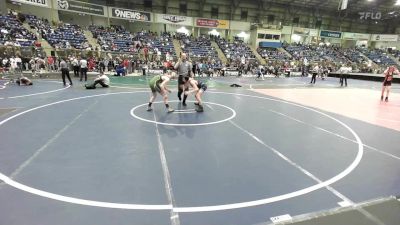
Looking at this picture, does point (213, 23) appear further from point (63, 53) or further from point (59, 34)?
point (63, 53)

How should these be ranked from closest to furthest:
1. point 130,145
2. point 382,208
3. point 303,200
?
point 382,208 < point 303,200 < point 130,145

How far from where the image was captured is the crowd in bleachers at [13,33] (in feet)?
70.8

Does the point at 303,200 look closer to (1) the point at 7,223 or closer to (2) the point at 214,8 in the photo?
(1) the point at 7,223

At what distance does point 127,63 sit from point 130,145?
66.2ft

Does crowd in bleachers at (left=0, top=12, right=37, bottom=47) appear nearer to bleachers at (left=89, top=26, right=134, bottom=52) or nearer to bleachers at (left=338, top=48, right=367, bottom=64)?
bleachers at (left=89, top=26, right=134, bottom=52)

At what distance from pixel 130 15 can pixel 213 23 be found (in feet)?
42.6

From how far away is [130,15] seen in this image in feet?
113

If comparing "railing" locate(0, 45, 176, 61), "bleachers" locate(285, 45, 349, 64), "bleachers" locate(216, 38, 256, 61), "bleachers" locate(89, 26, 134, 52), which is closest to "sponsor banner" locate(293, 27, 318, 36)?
"bleachers" locate(285, 45, 349, 64)

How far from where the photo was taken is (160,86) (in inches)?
331

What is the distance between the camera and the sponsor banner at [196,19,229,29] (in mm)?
40156

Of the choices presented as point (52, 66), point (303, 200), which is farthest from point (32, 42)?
point (303, 200)

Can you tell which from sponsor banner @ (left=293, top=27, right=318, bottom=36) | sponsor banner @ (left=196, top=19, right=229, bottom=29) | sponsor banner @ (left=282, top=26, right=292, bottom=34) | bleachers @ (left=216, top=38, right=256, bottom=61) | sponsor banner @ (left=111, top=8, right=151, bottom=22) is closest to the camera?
sponsor banner @ (left=111, top=8, right=151, bottom=22)

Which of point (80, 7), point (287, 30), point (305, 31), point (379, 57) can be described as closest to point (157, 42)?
point (80, 7)

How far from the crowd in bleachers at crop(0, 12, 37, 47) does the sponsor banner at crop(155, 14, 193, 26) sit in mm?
17290
